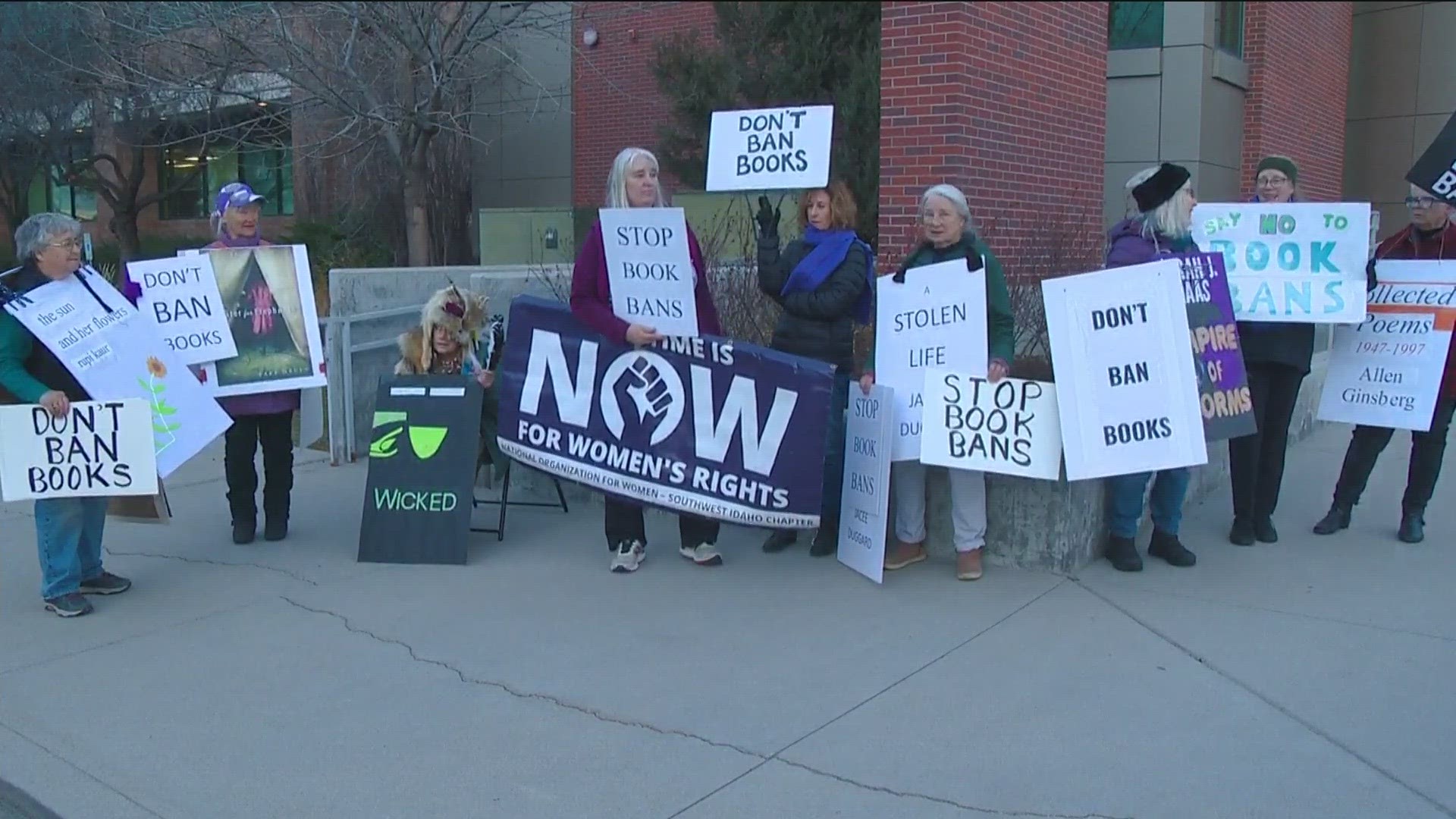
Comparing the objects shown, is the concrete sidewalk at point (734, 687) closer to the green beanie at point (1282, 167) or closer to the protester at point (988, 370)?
the protester at point (988, 370)

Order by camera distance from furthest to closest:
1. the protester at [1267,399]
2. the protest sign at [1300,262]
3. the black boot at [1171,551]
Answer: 1. the protester at [1267,399]
2. the protest sign at [1300,262]
3. the black boot at [1171,551]

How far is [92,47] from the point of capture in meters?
13.4

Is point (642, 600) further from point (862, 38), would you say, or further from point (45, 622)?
point (862, 38)

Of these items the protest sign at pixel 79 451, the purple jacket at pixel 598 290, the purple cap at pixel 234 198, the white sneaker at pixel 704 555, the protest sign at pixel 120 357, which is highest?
the purple cap at pixel 234 198

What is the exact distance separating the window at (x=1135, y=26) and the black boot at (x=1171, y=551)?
404 inches

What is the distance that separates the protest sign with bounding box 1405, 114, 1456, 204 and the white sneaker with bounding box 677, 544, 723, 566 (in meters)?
3.71

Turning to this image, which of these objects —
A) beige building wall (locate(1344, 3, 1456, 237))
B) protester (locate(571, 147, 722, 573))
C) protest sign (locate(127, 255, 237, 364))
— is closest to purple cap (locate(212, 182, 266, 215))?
protest sign (locate(127, 255, 237, 364))

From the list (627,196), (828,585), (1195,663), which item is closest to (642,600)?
(828,585)

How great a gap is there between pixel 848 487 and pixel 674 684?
1.67 m

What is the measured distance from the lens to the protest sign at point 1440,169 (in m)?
5.67

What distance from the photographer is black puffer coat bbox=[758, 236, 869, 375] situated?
558 cm

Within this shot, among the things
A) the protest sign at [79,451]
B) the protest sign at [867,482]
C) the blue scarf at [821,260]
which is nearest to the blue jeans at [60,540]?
the protest sign at [79,451]

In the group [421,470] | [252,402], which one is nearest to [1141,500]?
[421,470]

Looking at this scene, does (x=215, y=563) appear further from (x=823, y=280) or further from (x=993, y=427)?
(x=993, y=427)
